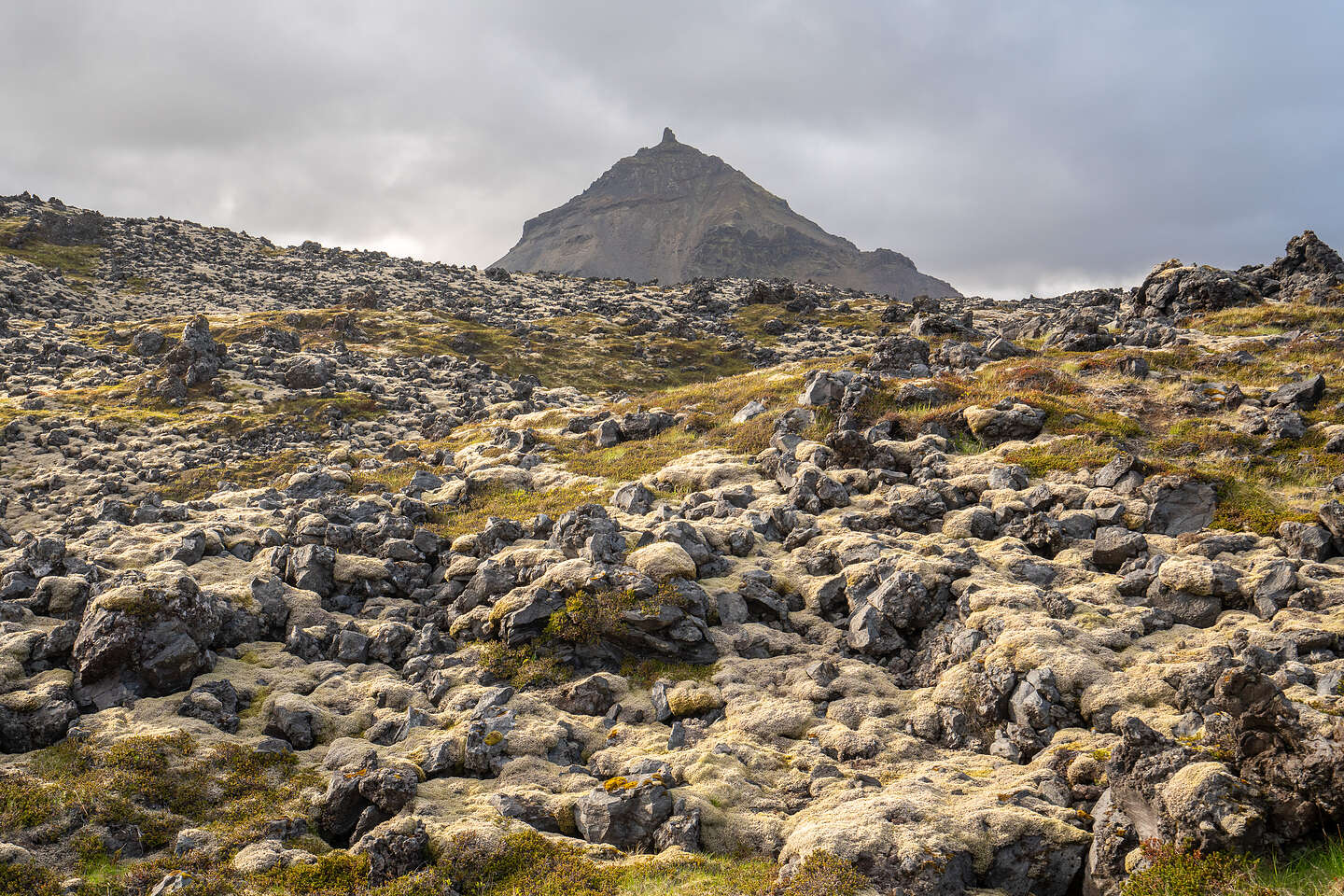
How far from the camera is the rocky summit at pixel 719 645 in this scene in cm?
1117

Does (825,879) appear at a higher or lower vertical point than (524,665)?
lower

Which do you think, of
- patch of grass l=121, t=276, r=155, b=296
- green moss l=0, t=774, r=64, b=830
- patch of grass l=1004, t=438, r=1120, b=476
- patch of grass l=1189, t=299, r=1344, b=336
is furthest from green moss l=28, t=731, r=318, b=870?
patch of grass l=121, t=276, r=155, b=296

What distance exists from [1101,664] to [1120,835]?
5303 mm

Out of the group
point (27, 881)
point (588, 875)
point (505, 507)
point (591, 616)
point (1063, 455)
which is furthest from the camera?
point (505, 507)

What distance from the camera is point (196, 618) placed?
17453mm

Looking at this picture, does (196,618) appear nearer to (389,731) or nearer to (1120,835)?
(389,731)

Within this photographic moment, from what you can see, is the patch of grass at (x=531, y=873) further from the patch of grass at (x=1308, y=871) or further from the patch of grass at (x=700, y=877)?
the patch of grass at (x=1308, y=871)

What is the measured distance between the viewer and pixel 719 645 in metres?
18.7

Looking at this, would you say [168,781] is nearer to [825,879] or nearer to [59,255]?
[825,879]

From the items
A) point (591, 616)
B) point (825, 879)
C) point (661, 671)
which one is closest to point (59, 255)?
point (591, 616)

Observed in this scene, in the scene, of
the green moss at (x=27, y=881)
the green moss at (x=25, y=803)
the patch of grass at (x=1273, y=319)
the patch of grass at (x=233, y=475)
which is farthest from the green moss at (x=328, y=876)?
the patch of grass at (x=1273, y=319)

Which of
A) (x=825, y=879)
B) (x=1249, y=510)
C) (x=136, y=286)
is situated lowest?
(x=825, y=879)

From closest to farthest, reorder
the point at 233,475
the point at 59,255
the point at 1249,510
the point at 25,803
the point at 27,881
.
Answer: the point at 27,881 < the point at 25,803 < the point at 1249,510 < the point at 233,475 < the point at 59,255

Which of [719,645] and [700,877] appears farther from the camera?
[719,645]
